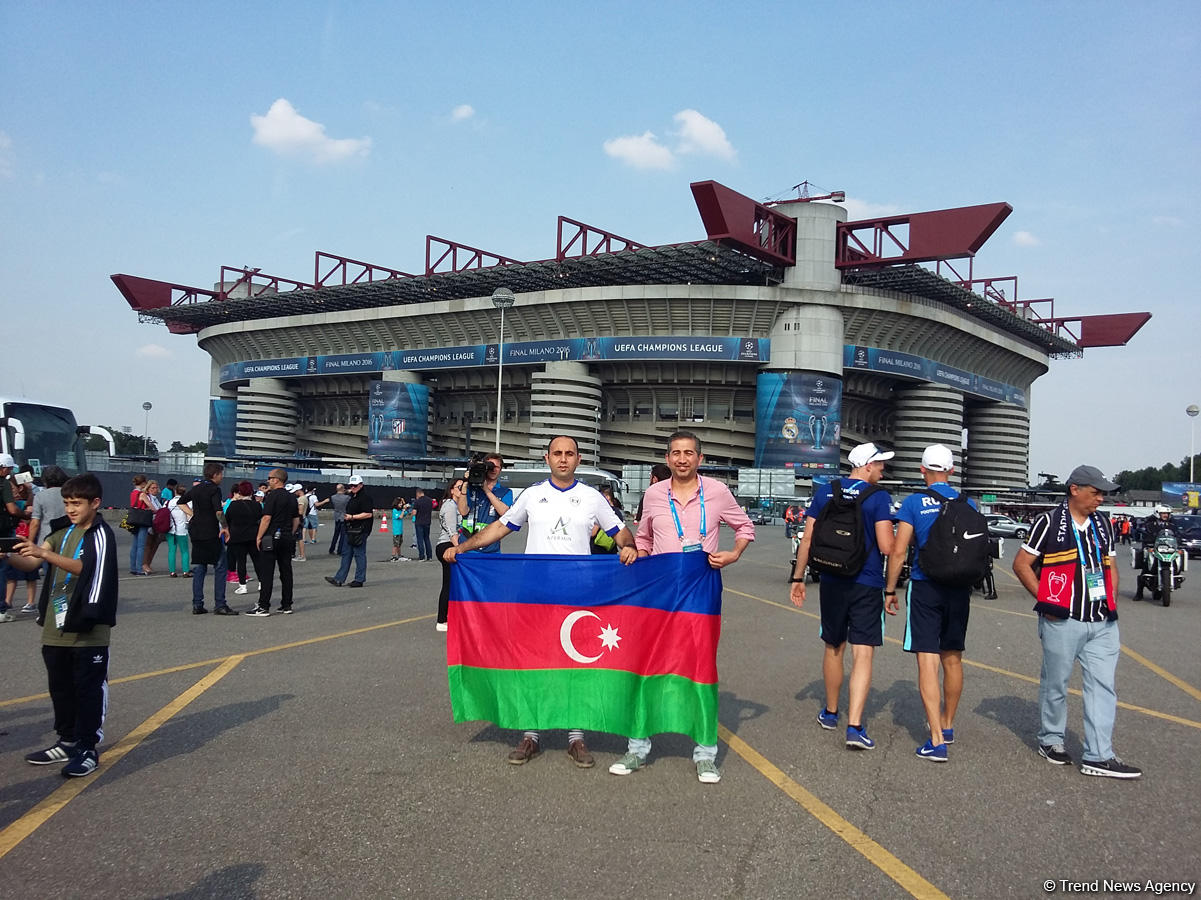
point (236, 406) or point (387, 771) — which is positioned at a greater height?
point (236, 406)

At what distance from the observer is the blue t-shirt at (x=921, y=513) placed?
5.74 metres

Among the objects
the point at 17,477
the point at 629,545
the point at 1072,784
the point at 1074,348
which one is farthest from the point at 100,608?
the point at 1074,348

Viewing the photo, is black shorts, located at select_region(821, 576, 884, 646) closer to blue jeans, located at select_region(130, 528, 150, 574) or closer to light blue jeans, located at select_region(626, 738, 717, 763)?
light blue jeans, located at select_region(626, 738, 717, 763)

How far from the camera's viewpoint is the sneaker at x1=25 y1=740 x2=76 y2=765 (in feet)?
16.2

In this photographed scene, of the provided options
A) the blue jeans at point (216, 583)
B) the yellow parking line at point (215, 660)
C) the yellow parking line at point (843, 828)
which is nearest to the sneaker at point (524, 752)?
the yellow parking line at point (843, 828)

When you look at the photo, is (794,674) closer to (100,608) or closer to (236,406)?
(100,608)

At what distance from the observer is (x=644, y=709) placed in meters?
5.20

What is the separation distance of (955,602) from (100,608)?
4.89 metres

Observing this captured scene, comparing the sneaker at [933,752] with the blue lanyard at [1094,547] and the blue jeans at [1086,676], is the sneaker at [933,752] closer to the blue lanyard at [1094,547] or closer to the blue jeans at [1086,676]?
the blue jeans at [1086,676]

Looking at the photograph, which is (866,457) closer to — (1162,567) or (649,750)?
(649,750)

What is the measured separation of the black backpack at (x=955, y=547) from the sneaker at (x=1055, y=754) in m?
1.04

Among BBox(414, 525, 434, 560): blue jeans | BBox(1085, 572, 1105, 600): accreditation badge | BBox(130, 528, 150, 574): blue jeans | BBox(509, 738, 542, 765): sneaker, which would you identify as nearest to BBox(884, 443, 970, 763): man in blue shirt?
BBox(1085, 572, 1105, 600): accreditation badge

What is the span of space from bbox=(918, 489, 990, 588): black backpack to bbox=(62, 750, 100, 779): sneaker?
4.78 m

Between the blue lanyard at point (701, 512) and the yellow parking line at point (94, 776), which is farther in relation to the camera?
the blue lanyard at point (701, 512)
